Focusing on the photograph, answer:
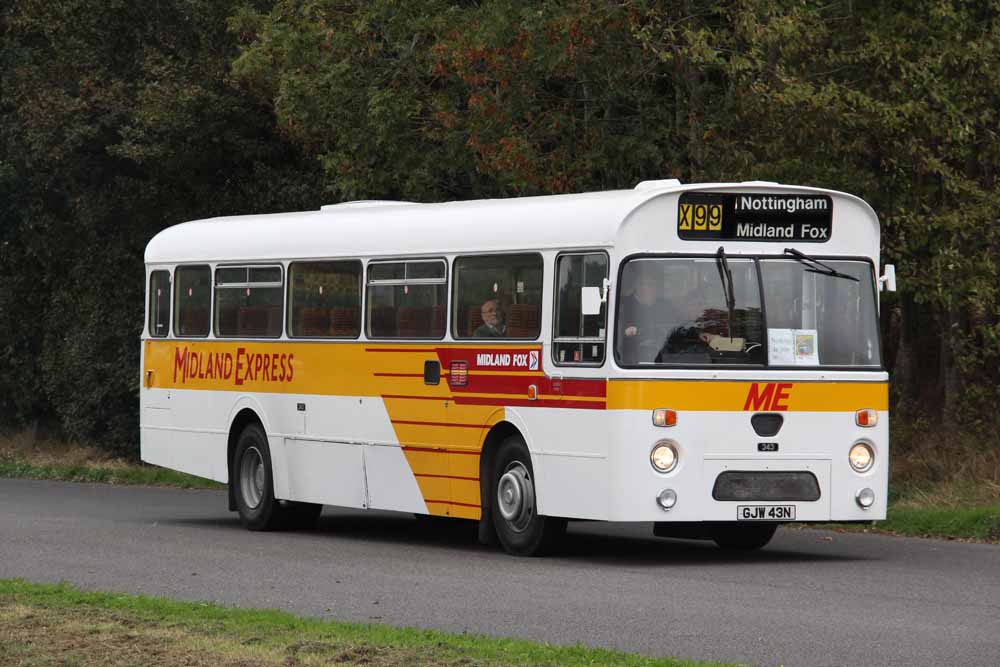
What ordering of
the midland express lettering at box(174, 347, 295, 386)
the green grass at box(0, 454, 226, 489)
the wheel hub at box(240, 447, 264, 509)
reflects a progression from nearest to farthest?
the midland express lettering at box(174, 347, 295, 386) < the wheel hub at box(240, 447, 264, 509) < the green grass at box(0, 454, 226, 489)

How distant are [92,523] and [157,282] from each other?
2.91m

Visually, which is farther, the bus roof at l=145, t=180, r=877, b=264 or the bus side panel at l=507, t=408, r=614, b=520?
the bus roof at l=145, t=180, r=877, b=264

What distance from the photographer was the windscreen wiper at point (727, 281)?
16531 millimetres

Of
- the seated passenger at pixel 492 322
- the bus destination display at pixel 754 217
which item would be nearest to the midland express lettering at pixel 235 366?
the seated passenger at pixel 492 322

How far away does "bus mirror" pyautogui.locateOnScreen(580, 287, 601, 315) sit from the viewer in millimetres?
16281

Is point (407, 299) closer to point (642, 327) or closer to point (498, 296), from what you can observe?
point (498, 296)

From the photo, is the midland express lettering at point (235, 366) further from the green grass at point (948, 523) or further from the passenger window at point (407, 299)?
the green grass at point (948, 523)

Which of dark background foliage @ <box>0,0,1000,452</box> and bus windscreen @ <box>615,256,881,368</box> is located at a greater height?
dark background foliage @ <box>0,0,1000,452</box>

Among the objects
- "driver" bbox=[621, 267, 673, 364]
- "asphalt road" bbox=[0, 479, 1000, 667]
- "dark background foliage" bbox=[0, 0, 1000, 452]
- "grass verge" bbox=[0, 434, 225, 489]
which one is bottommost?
"grass verge" bbox=[0, 434, 225, 489]

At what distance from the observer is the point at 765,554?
17.8m

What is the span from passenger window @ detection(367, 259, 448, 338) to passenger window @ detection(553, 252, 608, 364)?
164 cm

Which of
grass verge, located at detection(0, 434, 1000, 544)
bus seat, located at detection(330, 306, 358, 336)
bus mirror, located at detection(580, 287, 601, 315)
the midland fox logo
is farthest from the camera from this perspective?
bus seat, located at detection(330, 306, 358, 336)

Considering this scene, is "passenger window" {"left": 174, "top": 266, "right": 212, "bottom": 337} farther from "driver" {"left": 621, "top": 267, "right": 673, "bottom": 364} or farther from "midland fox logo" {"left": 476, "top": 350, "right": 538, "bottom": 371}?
"driver" {"left": 621, "top": 267, "right": 673, "bottom": 364}

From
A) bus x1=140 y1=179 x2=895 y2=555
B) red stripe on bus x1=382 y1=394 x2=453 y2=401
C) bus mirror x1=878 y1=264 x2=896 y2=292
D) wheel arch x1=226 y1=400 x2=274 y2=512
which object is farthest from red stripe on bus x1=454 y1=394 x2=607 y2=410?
wheel arch x1=226 y1=400 x2=274 y2=512
